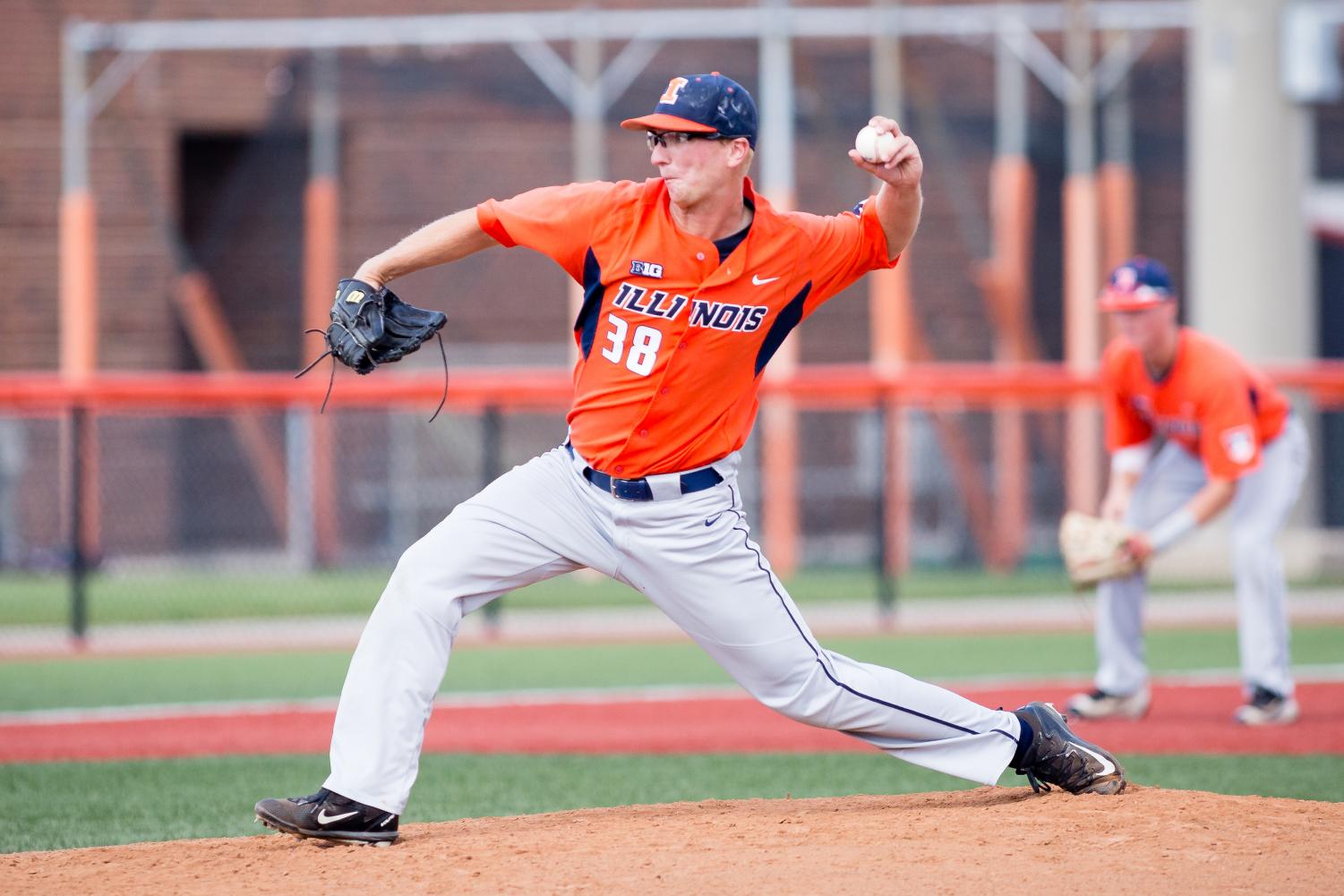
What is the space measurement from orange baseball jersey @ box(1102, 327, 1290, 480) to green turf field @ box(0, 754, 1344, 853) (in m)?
1.44

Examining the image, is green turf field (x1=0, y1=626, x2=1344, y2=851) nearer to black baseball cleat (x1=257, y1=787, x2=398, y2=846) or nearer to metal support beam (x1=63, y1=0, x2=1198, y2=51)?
black baseball cleat (x1=257, y1=787, x2=398, y2=846)

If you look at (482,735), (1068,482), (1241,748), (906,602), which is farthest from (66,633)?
(1068,482)

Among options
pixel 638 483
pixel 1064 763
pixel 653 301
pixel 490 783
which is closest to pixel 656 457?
pixel 638 483

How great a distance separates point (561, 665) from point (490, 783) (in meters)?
4.24

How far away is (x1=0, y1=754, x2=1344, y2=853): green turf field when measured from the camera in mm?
5684

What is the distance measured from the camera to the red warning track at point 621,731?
7.25 metres

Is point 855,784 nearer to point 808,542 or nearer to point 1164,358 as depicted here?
point 1164,358

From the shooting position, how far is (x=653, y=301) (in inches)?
185

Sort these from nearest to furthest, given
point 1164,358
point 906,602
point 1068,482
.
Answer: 1. point 1164,358
2. point 906,602
3. point 1068,482

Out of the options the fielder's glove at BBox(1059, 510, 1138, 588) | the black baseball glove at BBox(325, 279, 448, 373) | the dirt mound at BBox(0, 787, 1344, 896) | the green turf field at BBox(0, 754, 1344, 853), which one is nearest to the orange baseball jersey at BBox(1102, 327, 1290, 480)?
the fielder's glove at BBox(1059, 510, 1138, 588)

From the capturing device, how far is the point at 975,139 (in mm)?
20969

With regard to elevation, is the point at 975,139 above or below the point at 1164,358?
above

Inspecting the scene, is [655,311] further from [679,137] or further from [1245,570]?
[1245,570]

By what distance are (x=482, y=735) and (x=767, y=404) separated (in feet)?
27.1
